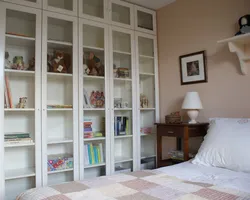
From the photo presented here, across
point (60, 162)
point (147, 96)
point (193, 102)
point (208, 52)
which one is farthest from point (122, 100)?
point (208, 52)

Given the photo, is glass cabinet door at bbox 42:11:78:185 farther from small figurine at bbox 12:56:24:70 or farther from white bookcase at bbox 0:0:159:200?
small figurine at bbox 12:56:24:70

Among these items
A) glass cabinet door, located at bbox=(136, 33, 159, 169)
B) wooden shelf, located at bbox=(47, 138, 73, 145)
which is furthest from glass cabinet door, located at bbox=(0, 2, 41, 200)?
glass cabinet door, located at bbox=(136, 33, 159, 169)

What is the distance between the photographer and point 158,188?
1.46 m

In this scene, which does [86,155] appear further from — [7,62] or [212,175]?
[212,175]

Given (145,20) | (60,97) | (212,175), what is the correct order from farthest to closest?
(145,20) → (60,97) → (212,175)

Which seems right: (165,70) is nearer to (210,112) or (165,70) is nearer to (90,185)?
(210,112)

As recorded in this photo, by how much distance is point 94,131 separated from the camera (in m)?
2.83

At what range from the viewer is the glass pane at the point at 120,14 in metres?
3.05

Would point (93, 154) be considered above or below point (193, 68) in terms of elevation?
below

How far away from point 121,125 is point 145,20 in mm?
1453

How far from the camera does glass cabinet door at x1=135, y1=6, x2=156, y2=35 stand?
129 inches

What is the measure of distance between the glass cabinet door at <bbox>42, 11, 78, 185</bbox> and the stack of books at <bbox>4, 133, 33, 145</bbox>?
163mm

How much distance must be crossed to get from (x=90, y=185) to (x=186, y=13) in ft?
7.99

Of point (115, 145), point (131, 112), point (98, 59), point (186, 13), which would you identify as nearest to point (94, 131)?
point (115, 145)
